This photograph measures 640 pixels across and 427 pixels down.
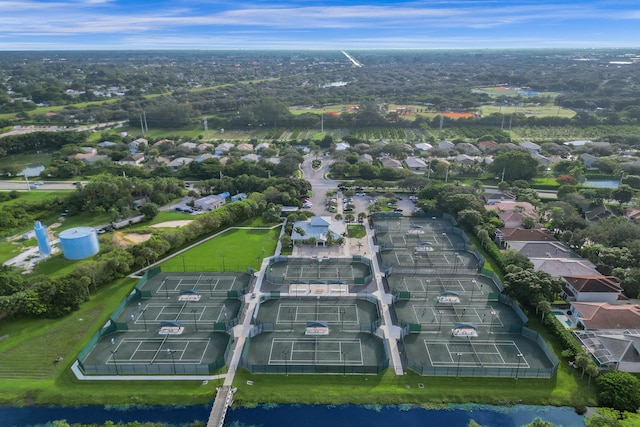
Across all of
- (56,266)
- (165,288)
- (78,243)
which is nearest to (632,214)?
(165,288)

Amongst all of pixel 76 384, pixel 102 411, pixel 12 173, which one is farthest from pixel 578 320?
pixel 12 173

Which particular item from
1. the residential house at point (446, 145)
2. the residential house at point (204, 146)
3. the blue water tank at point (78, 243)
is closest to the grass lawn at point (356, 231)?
the blue water tank at point (78, 243)

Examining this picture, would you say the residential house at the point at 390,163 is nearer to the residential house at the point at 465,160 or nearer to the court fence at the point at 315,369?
the residential house at the point at 465,160

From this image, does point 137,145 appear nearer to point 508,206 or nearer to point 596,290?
point 508,206

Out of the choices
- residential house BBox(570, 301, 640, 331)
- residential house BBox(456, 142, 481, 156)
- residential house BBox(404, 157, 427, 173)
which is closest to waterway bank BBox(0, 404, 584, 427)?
residential house BBox(570, 301, 640, 331)

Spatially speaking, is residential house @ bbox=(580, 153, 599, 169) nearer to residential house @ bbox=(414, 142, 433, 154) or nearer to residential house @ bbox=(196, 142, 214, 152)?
residential house @ bbox=(414, 142, 433, 154)
